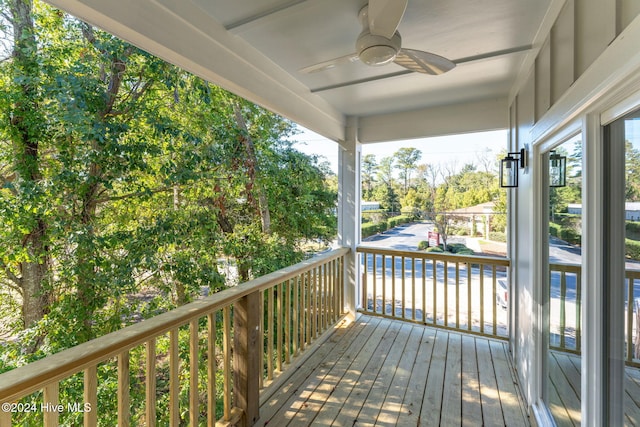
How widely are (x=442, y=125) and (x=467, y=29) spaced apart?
1.51 m

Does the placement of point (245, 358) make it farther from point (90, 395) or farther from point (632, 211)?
point (632, 211)

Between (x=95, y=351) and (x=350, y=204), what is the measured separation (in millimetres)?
3066

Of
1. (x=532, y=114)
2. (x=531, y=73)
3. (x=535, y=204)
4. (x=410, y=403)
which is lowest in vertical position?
(x=410, y=403)

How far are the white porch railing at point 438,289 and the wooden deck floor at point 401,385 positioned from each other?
9.3 inches

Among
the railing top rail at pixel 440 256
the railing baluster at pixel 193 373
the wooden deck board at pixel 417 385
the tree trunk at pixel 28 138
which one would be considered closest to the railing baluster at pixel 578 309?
the wooden deck board at pixel 417 385

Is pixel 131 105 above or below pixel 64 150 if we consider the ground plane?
above

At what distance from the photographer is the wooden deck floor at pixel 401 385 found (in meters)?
1.99

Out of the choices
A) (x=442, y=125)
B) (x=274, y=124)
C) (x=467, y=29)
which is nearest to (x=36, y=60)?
(x=274, y=124)

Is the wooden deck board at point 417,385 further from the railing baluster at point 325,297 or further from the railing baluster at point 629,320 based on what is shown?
the railing baluster at point 629,320

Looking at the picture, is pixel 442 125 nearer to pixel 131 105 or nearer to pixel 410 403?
pixel 410 403

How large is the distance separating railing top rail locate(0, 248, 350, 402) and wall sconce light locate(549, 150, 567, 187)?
75.7 inches

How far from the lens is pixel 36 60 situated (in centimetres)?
317

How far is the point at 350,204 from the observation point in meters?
3.79

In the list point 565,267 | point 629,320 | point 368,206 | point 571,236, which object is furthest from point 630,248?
point 368,206
